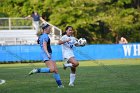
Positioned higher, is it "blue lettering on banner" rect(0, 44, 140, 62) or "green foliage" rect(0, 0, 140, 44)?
"green foliage" rect(0, 0, 140, 44)

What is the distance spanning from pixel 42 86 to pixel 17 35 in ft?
94.4

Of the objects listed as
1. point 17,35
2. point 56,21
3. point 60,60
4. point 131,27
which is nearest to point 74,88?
point 60,60

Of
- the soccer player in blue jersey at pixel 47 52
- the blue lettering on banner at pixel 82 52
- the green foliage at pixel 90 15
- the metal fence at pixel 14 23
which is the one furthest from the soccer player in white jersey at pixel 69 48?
the green foliage at pixel 90 15

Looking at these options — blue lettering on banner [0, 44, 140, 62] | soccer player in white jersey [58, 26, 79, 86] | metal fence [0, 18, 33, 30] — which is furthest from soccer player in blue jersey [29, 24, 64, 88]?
metal fence [0, 18, 33, 30]

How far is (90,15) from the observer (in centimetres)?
5531

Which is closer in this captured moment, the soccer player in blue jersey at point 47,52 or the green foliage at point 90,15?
the soccer player in blue jersey at point 47,52

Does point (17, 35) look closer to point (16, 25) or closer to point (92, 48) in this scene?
point (16, 25)

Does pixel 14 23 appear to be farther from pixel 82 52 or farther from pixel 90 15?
pixel 90 15

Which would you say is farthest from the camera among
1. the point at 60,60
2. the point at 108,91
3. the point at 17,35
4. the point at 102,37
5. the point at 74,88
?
the point at 102,37

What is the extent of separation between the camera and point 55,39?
4631cm

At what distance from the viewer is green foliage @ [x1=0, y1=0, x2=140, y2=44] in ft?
179

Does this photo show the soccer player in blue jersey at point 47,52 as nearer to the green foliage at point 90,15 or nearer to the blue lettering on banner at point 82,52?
the blue lettering on banner at point 82,52

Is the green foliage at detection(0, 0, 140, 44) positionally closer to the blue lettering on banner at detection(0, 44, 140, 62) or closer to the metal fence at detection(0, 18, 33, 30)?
the metal fence at detection(0, 18, 33, 30)

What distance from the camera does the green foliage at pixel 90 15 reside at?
54.4m
